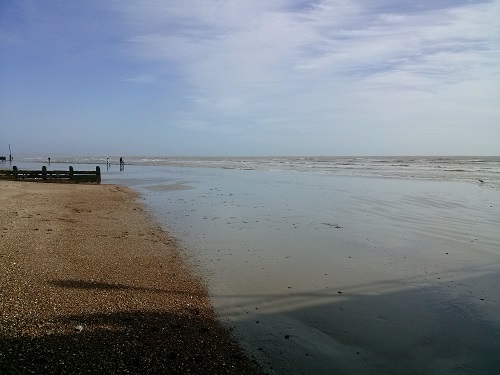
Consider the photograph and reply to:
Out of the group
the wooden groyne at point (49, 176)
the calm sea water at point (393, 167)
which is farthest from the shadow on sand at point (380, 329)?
the wooden groyne at point (49, 176)

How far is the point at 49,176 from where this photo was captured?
25.4m

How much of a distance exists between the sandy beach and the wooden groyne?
1694 centimetres

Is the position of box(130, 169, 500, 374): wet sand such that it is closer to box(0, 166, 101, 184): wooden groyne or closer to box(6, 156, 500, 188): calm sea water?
box(0, 166, 101, 184): wooden groyne

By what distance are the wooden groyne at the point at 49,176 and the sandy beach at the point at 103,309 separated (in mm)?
16935

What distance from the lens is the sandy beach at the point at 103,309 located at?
3627 millimetres

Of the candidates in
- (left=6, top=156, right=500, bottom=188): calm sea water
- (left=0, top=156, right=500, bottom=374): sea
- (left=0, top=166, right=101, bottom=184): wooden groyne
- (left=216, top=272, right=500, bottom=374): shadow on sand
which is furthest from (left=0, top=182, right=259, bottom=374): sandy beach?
(left=6, top=156, right=500, bottom=188): calm sea water

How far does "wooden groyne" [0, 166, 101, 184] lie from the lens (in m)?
25.1

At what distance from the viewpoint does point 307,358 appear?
4.07 meters

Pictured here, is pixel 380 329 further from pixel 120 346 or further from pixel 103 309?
pixel 103 309

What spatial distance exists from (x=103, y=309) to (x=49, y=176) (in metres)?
23.9

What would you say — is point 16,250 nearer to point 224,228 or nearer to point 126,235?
point 126,235

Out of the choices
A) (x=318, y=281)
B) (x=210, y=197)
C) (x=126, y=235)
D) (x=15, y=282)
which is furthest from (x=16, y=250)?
(x=210, y=197)

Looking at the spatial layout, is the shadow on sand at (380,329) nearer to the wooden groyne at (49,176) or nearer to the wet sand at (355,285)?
the wet sand at (355,285)

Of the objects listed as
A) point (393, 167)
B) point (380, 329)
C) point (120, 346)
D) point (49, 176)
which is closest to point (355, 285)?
point (380, 329)
